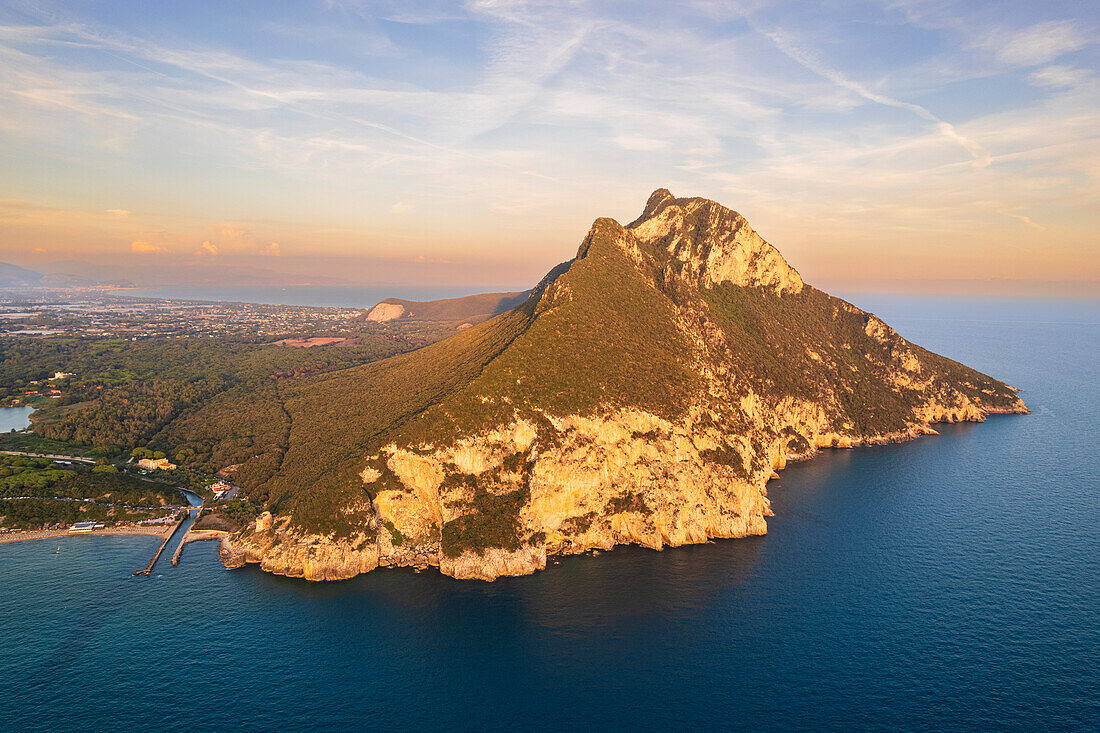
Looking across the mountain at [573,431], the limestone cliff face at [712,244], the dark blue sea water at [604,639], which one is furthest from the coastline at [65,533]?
the limestone cliff face at [712,244]

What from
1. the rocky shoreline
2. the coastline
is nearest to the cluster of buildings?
the coastline

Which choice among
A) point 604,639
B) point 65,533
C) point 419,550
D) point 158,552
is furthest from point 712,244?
point 65,533

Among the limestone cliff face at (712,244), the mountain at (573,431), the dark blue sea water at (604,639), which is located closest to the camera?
the dark blue sea water at (604,639)

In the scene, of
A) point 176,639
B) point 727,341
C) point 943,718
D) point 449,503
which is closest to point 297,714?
point 176,639

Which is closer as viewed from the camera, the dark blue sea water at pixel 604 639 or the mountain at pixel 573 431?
the dark blue sea water at pixel 604 639

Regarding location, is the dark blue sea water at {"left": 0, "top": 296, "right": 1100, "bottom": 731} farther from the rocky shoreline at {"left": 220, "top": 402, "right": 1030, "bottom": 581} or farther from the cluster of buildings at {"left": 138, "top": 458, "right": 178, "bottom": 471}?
the cluster of buildings at {"left": 138, "top": 458, "right": 178, "bottom": 471}

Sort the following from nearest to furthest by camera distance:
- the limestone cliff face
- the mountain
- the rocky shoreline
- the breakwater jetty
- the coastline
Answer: the rocky shoreline → the breakwater jetty → the mountain → the coastline → the limestone cliff face

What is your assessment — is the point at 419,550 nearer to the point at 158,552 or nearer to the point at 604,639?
the point at 604,639

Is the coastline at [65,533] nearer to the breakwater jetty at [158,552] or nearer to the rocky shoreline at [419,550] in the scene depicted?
the breakwater jetty at [158,552]
